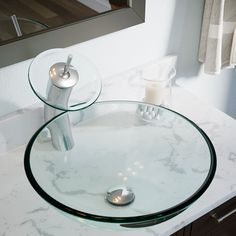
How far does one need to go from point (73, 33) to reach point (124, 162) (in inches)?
13.9

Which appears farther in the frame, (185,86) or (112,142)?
(185,86)

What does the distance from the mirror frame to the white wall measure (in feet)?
0.12

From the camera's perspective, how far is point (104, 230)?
100 cm

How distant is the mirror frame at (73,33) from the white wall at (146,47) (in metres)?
0.04

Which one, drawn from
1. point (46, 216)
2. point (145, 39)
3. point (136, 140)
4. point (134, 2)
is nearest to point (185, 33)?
point (145, 39)

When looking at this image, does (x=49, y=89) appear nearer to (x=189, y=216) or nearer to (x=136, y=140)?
(x=136, y=140)

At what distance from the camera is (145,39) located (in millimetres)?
1318

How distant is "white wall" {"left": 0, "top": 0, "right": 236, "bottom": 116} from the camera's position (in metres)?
1.15

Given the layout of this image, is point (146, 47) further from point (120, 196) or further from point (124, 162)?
point (120, 196)

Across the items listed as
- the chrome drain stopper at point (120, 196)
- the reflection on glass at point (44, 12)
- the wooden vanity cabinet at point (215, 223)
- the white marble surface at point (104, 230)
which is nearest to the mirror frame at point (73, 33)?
the reflection on glass at point (44, 12)

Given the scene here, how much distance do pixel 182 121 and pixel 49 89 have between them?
375 mm

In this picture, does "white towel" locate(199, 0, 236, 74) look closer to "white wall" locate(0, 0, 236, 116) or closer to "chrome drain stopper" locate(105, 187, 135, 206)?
"white wall" locate(0, 0, 236, 116)

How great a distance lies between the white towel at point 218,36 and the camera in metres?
1.31

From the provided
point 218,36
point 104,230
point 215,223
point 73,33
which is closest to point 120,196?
point 104,230
